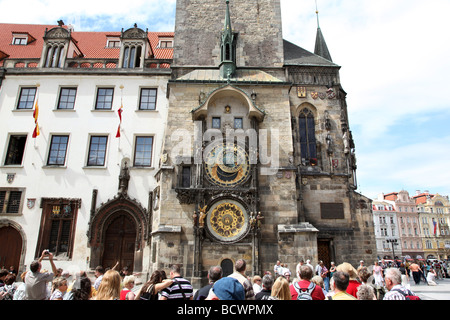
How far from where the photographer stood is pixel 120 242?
51.3ft

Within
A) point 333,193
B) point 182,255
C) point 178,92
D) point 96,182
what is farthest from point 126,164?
point 333,193

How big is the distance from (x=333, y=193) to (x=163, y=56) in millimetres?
14297

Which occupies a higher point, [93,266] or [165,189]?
[165,189]

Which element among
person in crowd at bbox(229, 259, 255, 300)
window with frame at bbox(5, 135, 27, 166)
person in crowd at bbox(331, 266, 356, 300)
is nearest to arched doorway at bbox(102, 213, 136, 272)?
window with frame at bbox(5, 135, 27, 166)

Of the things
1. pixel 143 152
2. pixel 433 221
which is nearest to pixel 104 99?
pixel 143 152

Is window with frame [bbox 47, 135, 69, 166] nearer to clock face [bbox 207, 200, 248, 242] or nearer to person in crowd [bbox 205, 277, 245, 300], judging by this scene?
clock face [bbox 207, 200, 248, 242]

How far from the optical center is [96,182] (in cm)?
1619

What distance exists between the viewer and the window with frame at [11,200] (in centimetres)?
1590

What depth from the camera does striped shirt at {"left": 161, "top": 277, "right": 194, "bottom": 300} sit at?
402 cm

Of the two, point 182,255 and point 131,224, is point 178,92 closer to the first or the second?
point 131,224

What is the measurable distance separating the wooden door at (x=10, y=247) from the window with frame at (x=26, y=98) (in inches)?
276

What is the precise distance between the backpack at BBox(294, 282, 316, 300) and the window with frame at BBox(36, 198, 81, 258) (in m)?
14.1

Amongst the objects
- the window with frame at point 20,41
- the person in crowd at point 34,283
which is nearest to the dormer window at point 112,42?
the window with frame at point 20,41

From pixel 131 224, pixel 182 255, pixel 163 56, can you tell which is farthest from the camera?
pixel 163 56
